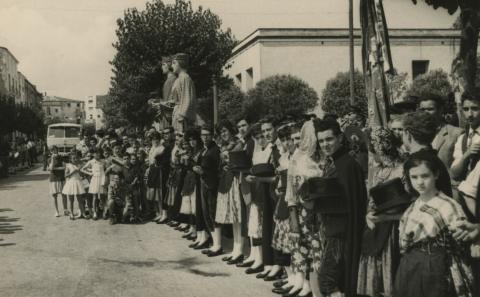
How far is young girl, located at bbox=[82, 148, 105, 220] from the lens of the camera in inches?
511

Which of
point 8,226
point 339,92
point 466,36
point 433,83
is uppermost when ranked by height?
point 433,83

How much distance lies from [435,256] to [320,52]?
45753mm

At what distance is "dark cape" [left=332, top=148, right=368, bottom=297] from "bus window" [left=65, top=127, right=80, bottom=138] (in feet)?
126

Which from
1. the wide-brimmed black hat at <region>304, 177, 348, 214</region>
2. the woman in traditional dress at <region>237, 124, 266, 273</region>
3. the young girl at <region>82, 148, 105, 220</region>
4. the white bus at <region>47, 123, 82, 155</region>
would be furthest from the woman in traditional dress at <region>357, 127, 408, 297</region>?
the white bus at <region>47, 123, 82, 155</region>

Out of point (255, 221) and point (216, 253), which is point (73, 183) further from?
point (255, 221)

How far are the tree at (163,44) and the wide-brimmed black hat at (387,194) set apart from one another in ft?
78.0

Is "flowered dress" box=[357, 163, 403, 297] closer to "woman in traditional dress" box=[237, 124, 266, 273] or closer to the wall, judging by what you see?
"woman in traditional dress" box=[237, 124, 266, 273]

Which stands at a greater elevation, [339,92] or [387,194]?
[339,92]

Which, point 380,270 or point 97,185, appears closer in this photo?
point 380,270

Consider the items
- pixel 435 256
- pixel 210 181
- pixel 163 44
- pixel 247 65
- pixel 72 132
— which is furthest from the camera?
pixel 247 65

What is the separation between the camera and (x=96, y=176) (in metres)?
13.1

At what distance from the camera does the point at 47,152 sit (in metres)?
35.7

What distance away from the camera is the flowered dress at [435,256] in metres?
3.76

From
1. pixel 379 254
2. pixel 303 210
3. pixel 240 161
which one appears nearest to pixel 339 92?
pixel 240 161
